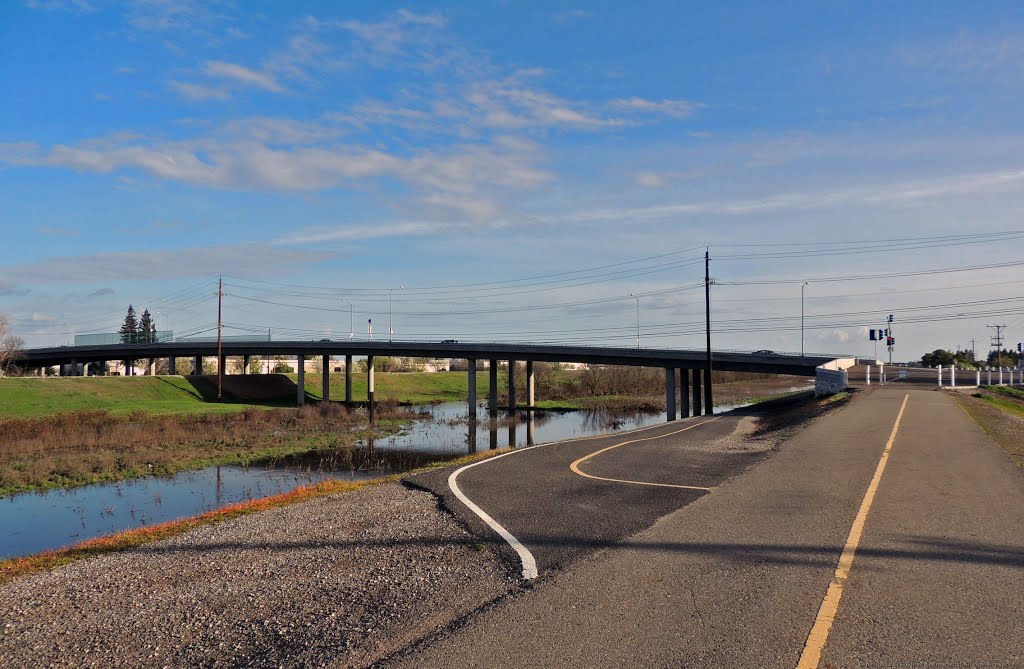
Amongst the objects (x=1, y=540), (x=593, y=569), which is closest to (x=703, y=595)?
(x=593, y=569)

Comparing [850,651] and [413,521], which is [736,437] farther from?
[850,651]

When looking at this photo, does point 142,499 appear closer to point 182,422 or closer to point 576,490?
point 576,490

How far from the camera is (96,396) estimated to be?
232ft

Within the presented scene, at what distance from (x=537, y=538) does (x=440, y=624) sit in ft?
11.7

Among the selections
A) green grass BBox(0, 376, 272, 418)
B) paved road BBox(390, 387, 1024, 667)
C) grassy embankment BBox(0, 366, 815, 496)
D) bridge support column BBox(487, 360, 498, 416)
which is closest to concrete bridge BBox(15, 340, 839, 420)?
bridge support column BBox(487, 360, 498, 416)

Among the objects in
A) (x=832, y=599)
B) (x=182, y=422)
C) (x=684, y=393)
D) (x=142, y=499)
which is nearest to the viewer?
(x=832, y=599)

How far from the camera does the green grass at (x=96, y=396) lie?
200ft

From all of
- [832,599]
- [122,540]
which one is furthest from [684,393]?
[832,599]

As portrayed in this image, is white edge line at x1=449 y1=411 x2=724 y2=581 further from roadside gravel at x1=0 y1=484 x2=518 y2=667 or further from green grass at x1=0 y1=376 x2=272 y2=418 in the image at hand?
green grass at x1=0 y1=376 x2=272 y2=418

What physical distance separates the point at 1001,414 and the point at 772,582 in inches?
1148

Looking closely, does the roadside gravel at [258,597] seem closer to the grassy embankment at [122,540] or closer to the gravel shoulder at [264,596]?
the gravel shoulder at [264,596]

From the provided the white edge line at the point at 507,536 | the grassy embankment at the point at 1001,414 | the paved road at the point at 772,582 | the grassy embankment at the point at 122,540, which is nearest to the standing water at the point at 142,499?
the grassy embankment at the point at 122,540

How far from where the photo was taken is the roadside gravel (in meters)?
7.13

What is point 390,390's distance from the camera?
106m
